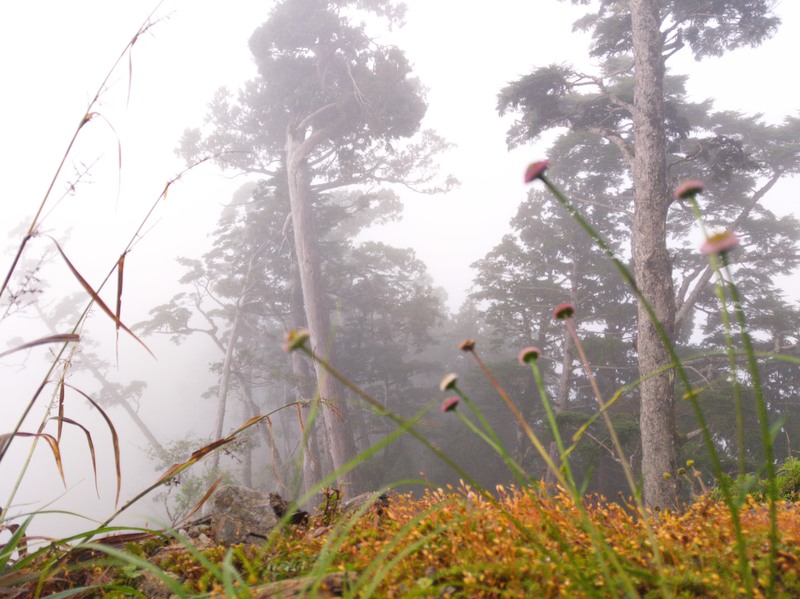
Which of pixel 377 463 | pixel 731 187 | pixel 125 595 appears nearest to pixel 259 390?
pixel 377 463

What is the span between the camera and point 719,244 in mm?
684

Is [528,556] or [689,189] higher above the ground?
[689,189]

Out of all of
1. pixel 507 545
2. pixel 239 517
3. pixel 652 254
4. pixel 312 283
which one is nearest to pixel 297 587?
pixel 507 545

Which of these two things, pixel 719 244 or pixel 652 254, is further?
pixel 652 254

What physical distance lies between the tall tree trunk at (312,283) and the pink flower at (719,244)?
37.8 ft

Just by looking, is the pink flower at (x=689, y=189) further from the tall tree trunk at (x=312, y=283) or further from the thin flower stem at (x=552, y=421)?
the tall tree trunk at (x=312, y=283)

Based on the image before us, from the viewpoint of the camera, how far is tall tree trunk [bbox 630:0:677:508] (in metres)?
6.39

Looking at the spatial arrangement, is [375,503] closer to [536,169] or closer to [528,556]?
[528,556]

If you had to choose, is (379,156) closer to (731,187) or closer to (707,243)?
(731,187)

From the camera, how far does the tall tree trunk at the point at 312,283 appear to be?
11.9 m

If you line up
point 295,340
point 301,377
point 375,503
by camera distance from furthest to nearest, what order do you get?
point 301,377 → point 375,503 → point 295,340

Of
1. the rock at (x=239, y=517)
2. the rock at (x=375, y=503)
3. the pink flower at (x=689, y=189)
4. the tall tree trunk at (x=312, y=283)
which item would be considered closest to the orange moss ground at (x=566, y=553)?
the rock at (x=375, y=503)

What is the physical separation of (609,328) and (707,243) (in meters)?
16.0

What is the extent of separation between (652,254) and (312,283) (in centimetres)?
990
